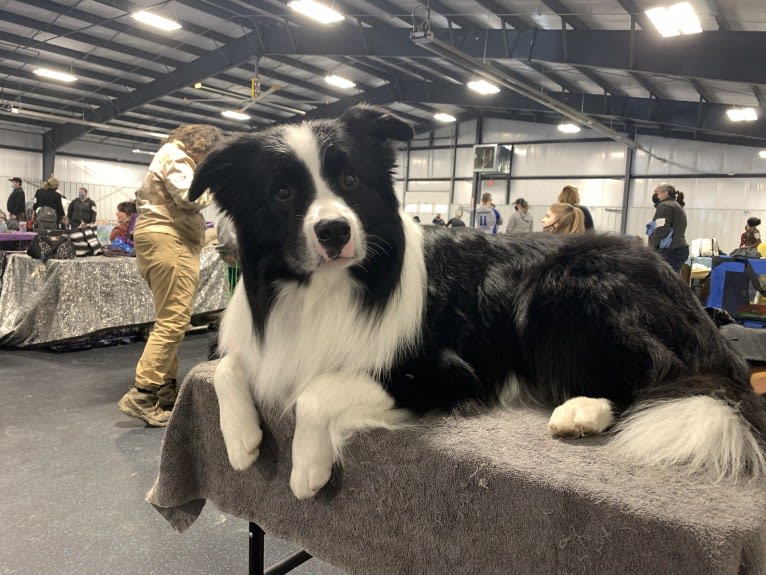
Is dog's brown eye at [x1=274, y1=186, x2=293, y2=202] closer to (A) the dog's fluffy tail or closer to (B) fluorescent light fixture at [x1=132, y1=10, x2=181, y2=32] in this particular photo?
(A) the dog's fluffy tail

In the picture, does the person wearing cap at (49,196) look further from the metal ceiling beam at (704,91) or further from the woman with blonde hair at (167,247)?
the metal ceiling beam at (704,91)

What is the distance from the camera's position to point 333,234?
1.31 m

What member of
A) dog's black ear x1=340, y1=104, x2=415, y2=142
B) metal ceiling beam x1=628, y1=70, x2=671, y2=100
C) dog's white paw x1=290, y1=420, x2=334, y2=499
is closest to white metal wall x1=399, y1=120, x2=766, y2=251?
metal ceiling beam x1=628, y1=70, x2=671, y2=100

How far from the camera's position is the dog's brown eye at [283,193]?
1.42 meters

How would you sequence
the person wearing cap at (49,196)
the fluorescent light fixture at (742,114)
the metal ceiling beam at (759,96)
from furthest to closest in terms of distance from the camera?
1. the fluorescent light fixture at (742,114)
2. the metal ceiling beam at (759,96)
3. the person wearing cap at (49,196)

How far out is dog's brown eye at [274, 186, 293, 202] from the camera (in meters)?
1.42

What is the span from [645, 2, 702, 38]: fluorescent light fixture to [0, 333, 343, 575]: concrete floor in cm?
742

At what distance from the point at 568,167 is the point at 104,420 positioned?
1606 centimetres

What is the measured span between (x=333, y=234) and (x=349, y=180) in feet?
0.72

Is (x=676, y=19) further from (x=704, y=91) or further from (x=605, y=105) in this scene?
(x=605, y=105)

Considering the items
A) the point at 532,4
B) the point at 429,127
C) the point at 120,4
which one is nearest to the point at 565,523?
the point at 532,4

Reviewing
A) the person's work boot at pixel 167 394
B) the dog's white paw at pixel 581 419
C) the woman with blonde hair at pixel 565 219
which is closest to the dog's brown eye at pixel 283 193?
the dog's white paw at pixel 581 419

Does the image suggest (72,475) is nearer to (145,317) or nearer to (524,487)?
(524,487)

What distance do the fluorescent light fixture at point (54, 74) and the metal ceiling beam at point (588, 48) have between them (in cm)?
540
